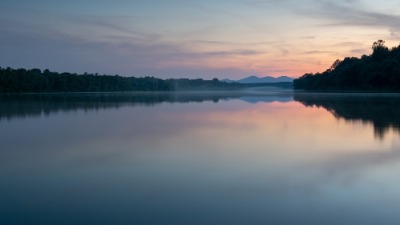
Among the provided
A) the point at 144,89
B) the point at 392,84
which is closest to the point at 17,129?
the point at 392,84

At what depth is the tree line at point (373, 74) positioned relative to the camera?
68.9m

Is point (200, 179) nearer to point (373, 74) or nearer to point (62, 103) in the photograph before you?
point (62, 103)

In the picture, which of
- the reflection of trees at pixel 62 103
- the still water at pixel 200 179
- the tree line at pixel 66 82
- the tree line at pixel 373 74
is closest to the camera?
the still water at pixel 200 179

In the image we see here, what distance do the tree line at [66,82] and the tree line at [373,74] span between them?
198 ft

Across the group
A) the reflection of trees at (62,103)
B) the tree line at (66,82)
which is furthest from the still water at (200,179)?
the tree line at (66,82)

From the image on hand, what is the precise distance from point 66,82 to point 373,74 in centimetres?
6871

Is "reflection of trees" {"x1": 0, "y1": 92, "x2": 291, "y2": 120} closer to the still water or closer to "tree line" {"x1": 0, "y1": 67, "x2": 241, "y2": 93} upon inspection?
the still water

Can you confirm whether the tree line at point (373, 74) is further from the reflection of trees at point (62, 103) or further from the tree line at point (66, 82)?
the tree line at point (66, 82)

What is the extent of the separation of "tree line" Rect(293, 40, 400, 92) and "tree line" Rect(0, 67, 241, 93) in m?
60.3

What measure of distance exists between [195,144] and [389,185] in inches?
217

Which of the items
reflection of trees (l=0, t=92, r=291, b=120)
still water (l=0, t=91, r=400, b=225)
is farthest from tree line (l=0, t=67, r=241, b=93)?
still water (l=0, t=91, r=400, b=225)

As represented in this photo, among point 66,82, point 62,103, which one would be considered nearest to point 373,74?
point 62,103

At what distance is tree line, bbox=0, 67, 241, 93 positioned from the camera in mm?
82500

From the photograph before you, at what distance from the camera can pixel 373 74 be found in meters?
73.1
